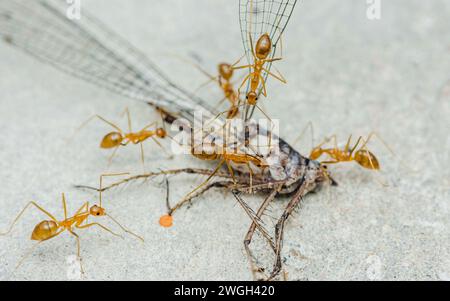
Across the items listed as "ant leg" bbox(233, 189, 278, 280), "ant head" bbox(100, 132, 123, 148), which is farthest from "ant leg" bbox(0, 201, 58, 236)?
"ant leg" bbox(233, 189, 278, 280)

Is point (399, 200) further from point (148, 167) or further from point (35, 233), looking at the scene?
point (35, 233)

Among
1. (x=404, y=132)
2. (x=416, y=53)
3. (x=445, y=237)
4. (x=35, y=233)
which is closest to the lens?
(x=35, y=233)

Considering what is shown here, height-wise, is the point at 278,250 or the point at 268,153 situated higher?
the point at 268,153

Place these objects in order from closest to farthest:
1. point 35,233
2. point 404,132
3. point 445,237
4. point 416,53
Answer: point 35,233 → point 445,237 → point 404,132 → point 416,53

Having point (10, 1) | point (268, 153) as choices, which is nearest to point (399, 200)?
point (268, 153)

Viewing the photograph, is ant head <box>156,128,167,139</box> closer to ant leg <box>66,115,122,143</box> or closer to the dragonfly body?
the dragonfly body

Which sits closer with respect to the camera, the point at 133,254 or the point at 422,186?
the point at 133,254
